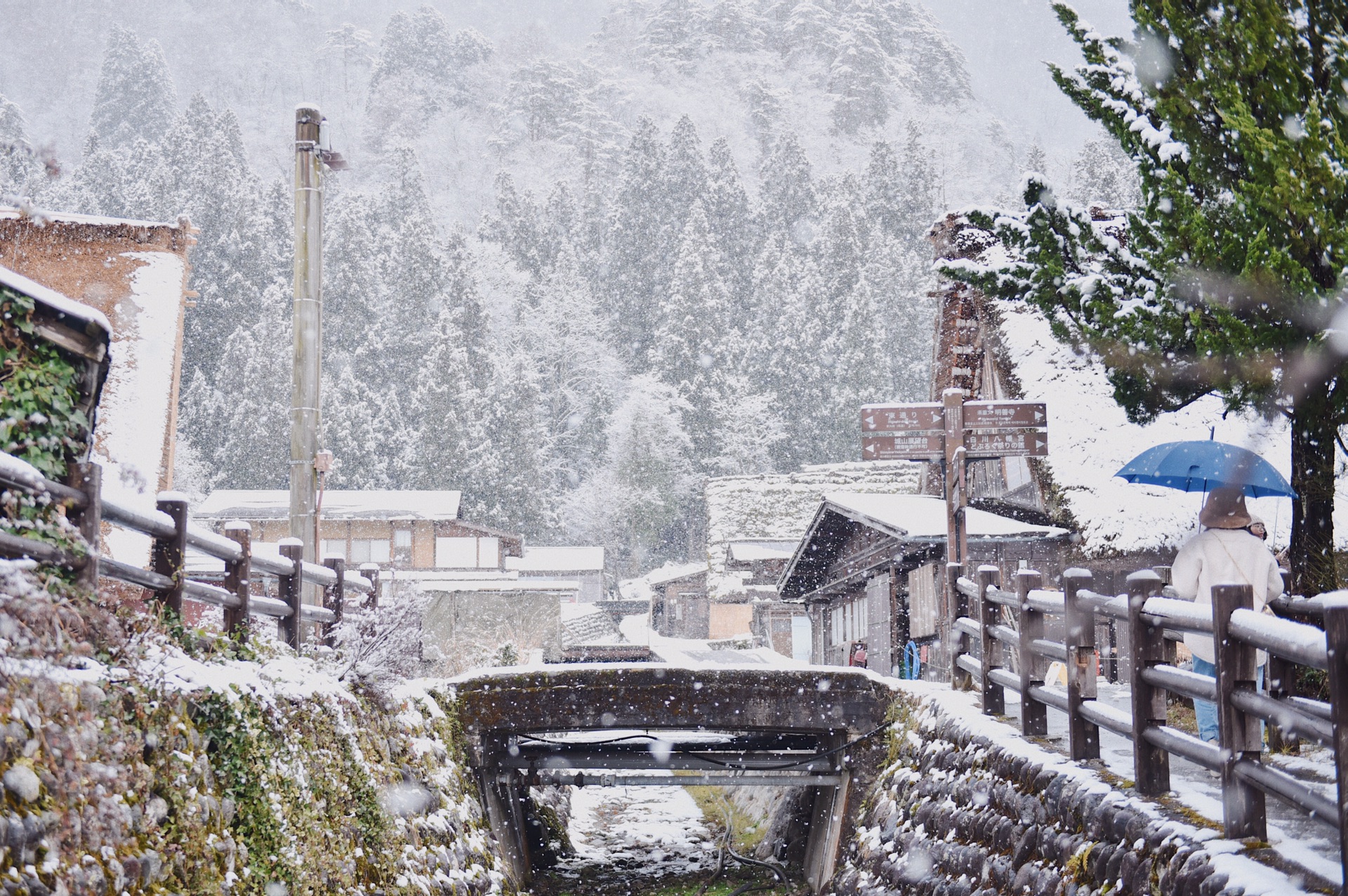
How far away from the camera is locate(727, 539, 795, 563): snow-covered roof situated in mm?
34156

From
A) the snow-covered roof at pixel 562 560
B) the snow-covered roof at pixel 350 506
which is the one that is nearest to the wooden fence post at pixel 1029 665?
the snow-covered roof at pixel 350 506

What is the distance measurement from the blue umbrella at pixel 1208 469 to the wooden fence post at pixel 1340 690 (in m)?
3.89

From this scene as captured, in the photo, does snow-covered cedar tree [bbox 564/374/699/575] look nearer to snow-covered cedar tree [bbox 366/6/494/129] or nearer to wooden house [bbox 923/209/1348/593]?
wooden house [bbox 923/209/1348/593]

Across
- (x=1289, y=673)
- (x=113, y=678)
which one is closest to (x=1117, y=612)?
(x=1289, y=673)

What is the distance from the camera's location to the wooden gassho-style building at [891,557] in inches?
699

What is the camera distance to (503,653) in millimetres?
24125

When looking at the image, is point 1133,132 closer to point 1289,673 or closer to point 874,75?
point 1289,673

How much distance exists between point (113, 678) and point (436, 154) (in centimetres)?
12148

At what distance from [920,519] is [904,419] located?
5797mm

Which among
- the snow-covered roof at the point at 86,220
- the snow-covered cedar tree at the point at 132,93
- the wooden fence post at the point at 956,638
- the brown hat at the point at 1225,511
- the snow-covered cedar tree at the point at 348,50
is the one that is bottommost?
the wooden fence post at the point at 956,638

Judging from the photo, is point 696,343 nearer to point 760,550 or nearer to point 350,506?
point 350,506

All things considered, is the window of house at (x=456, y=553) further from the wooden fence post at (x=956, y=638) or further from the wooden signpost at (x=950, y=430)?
the wooden fence post at (x=956, y=638)

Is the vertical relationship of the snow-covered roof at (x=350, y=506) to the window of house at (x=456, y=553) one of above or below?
above

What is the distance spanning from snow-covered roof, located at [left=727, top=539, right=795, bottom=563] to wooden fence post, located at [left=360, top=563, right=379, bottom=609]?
22.8 metres
